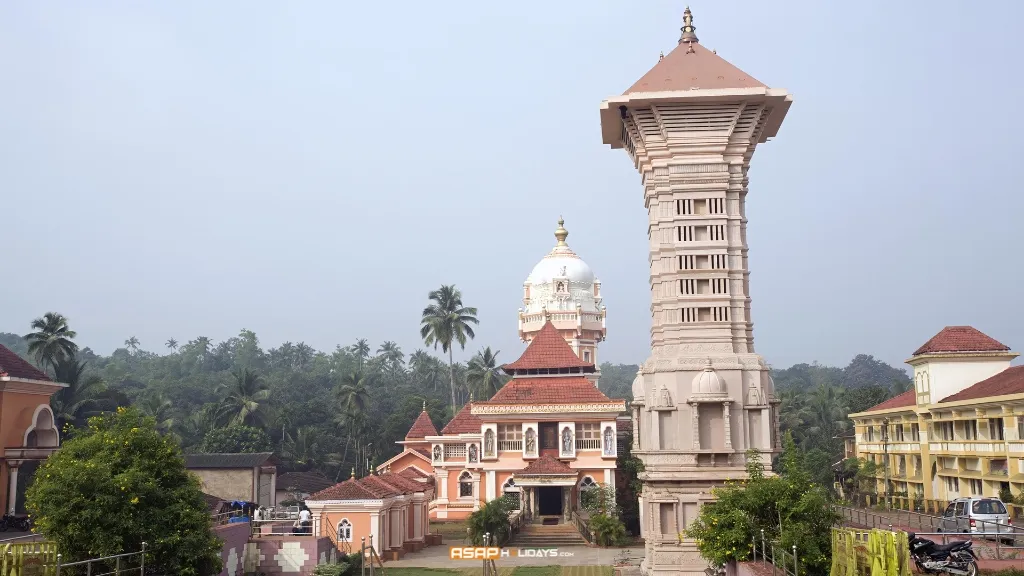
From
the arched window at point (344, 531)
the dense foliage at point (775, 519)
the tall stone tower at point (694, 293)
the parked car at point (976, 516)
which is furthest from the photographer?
the arched window at point (344, 531)

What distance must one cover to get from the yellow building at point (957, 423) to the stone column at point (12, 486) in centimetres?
3514

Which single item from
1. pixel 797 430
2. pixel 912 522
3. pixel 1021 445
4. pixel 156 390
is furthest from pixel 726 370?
pixel 156 390

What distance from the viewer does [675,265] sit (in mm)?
28469

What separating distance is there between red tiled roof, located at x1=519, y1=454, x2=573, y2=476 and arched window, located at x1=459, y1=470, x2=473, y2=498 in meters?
5.86

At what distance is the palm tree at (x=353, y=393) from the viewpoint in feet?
241

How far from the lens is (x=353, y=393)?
73438mm

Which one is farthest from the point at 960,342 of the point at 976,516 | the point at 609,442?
the point at 976,516

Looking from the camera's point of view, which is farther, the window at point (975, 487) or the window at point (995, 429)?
the window at point (975, 487)

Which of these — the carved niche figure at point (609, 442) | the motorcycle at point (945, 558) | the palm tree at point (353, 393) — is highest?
the palm tree at point (353, 393)

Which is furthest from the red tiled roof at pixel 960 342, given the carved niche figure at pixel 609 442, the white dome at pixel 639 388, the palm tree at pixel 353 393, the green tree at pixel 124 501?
the palm tree at pixel 353 393

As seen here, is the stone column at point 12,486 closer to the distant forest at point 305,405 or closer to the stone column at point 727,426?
the distant forest at point 305,405

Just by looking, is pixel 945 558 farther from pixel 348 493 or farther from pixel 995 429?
pixel 995 429

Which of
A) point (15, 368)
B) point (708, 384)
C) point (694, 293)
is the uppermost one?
point (694, 293)

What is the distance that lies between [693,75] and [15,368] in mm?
26250
